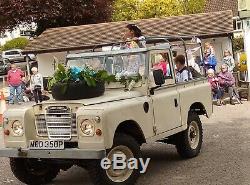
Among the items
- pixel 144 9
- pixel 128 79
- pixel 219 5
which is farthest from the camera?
pixel 219 5

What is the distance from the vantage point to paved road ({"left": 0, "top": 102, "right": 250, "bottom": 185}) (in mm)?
7621

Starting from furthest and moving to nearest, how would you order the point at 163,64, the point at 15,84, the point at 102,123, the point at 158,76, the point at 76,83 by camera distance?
the point at 15,84 → the point at 163,64 → the point at 158,76 → the point at 76,83 → the point at 102,123

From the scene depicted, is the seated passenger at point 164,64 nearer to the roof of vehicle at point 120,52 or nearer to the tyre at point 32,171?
the roof of vehicle at point 120,52

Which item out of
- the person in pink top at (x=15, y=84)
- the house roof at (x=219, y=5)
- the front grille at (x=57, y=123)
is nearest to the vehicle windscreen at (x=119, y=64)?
the front grille at (x=57, y=123)

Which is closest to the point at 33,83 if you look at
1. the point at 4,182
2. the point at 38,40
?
the point at 38,40

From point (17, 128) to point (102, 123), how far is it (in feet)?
4.67

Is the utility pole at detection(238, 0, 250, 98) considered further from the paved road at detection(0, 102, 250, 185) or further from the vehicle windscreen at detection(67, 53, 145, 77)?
the vehicle windscreen at detection(67, 53, 145, 77)

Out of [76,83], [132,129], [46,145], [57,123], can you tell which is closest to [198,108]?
[132,129]

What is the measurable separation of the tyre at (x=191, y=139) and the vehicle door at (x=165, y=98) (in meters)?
0.51

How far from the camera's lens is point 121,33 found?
22.8 m

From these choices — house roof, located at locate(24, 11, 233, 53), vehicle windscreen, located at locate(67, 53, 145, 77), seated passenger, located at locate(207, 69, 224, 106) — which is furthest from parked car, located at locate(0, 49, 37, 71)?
vehicle windscreen, located at locate(67, 53, 145, 77)

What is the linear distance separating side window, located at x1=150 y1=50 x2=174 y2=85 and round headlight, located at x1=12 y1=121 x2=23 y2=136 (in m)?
2.18

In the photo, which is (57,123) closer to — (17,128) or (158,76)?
(17,128)

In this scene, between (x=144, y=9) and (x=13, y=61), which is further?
(x=144, y=9)
